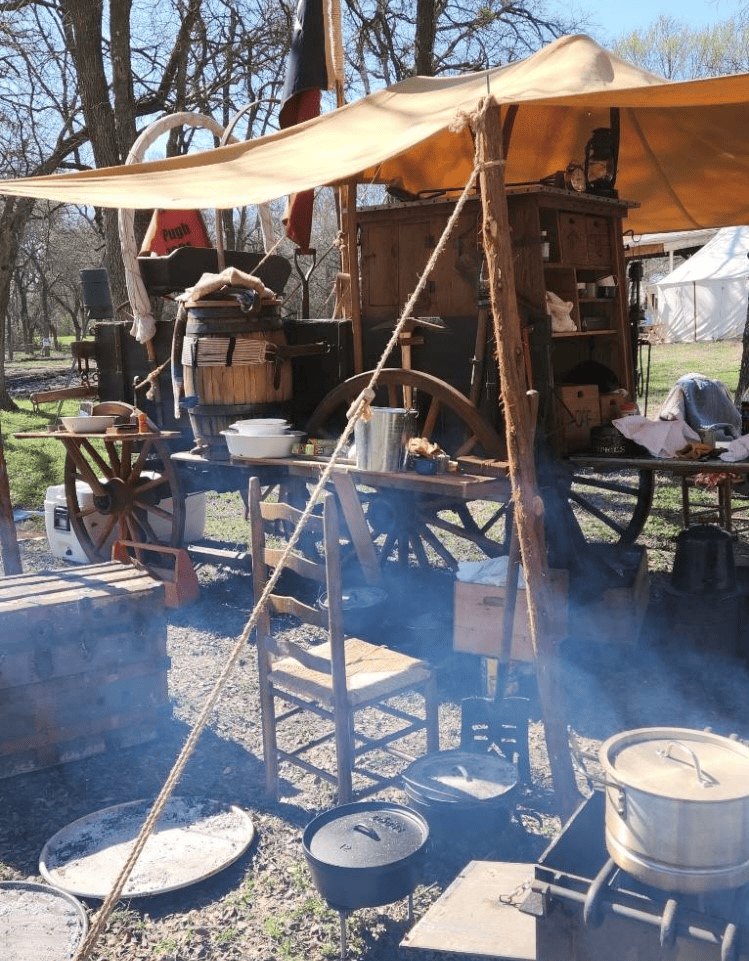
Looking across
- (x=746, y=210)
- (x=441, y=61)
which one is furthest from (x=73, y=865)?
(x=441, y=61)

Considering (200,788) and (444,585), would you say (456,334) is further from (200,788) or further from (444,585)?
(200,788)

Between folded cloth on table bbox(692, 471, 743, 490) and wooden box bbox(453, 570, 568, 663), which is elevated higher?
folded cloth on table bbox(692, 471, 743, 490)

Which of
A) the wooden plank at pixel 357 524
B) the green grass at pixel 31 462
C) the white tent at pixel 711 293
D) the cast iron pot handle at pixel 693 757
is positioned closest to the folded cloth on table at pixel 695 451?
the wooden plank at pixel 357 524

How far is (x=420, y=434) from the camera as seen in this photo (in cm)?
535

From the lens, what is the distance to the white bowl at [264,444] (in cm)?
532

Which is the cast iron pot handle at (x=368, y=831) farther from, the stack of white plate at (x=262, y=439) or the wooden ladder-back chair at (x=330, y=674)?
the stack of white plate at (x=262, y=439)

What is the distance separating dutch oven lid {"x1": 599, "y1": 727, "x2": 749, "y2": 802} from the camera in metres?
2.06

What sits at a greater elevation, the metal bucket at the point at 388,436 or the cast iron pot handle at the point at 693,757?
the metal bucket at the point at 388,436

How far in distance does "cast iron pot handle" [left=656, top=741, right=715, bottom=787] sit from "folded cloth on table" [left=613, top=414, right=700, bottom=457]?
279 centimetres

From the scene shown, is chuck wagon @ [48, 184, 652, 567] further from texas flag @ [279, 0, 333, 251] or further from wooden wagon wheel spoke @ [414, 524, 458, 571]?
texas flag @ [279, 0, 333, 251]

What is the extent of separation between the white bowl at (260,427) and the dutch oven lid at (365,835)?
280cm

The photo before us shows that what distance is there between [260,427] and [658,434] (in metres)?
2.22

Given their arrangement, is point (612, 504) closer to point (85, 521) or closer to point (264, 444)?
point (264, 444)

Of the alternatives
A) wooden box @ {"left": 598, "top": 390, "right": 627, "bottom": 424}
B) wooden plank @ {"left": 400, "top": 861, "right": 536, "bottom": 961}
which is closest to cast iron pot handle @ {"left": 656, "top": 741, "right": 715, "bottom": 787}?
wooden plank @ {"left": 400, "top": 861, "right": 536, "bottom": 961}
